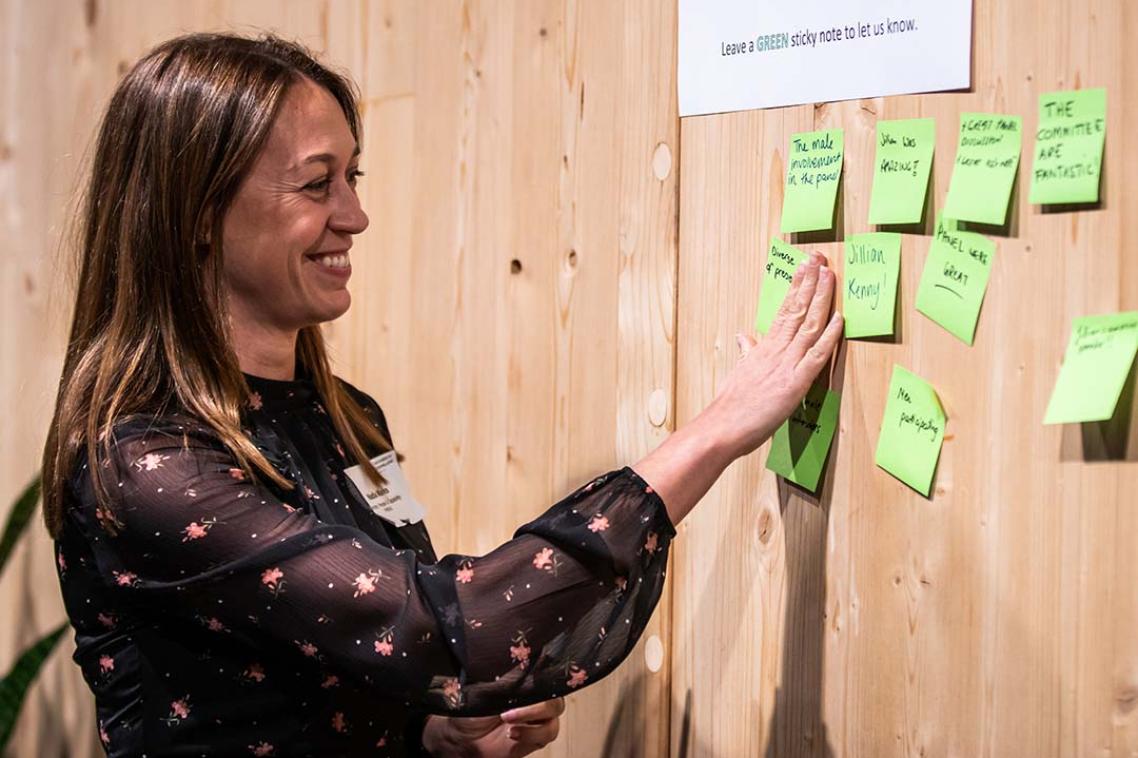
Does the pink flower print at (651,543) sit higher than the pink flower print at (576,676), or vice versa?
the pink flower print at (651,543)

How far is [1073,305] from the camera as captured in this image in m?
1.20

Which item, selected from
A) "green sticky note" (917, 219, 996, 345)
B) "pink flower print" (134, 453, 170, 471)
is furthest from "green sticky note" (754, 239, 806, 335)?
"pink flower print" (134, 453, 170, 471)

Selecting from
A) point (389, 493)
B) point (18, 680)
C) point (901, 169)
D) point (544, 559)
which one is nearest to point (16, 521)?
point (18, 680)

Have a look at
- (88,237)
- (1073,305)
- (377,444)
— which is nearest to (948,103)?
(1073,305)

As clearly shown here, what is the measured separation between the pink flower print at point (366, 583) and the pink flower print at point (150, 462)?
0.22 meters

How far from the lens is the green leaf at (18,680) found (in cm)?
228

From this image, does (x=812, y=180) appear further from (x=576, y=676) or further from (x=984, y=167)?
(x=576, y=676)

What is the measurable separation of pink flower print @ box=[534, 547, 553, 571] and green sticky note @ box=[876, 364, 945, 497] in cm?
41

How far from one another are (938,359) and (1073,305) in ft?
0.50

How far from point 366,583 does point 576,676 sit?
216 mm

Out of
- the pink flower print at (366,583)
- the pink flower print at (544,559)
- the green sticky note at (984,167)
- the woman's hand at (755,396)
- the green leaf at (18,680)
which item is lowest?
the green leaf at (18,680)

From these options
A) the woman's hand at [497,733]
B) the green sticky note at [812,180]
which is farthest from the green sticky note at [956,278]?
the woman's hand at [497,733]

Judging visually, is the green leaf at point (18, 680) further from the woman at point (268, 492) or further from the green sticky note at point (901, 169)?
the green sticky note at point (901, 169)

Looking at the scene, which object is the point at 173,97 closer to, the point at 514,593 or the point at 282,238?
the point at 282,238
